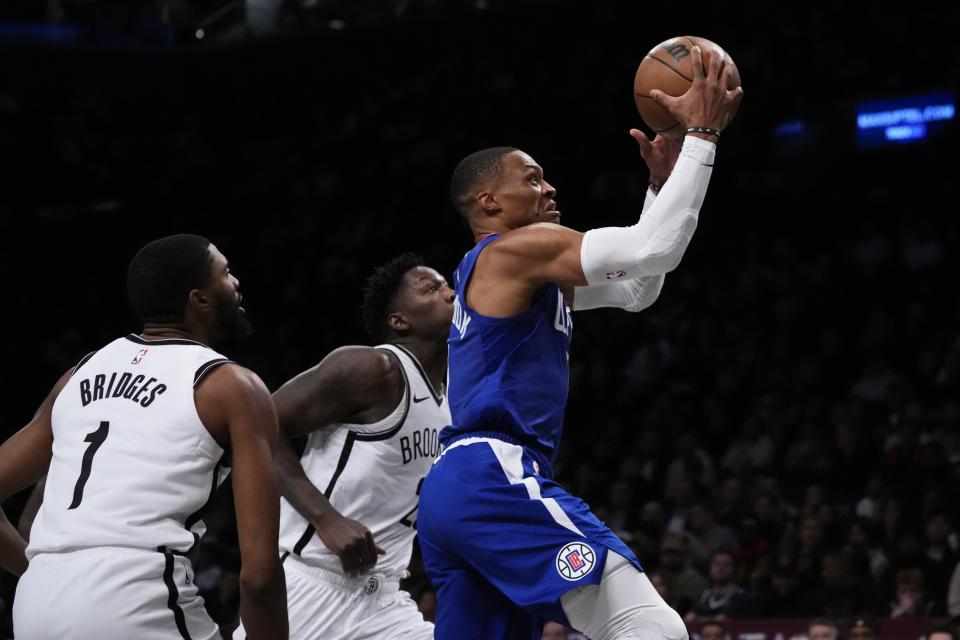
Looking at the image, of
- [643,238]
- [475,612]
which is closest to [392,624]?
[475,612]

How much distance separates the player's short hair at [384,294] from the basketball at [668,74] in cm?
141

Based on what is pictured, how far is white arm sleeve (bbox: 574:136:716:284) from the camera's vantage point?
3.59 m

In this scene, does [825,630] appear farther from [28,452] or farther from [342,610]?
[28,452]

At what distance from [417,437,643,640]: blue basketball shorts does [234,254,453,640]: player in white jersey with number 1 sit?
1.86 ft

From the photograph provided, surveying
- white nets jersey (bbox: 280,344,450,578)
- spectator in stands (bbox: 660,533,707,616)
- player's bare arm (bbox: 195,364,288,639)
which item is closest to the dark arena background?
spectator in stands (bbox: 660,533,707,616)

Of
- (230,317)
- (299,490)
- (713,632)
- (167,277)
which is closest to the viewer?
(167,277)

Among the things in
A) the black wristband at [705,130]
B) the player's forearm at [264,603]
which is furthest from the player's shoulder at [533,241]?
the player's forearm at [264,603]

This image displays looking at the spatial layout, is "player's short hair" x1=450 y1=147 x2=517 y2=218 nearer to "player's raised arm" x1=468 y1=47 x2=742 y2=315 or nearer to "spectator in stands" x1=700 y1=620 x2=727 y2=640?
Result: "player's raised arm" x1=468 y1=47 x2=742 y2=315

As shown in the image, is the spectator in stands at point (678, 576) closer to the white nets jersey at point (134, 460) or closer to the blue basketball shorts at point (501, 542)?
the blue basketball shorts at point (501, 542)

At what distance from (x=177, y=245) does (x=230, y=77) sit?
13820mm

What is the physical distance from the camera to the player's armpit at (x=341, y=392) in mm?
4480

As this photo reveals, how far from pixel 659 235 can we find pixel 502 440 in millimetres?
730

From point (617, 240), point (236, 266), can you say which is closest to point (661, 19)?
point (236, 266)

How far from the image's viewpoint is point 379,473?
15.2ft
